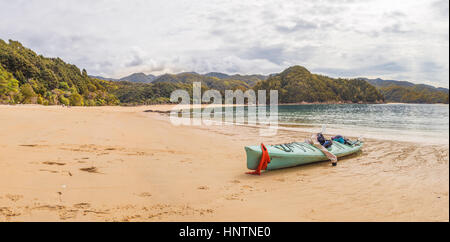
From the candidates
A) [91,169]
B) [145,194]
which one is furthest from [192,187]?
[91,169]

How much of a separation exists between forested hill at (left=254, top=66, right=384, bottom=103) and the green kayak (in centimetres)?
15198

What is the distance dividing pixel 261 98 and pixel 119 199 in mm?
165261

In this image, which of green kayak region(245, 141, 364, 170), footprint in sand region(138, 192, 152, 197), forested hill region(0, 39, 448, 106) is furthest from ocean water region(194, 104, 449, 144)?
forested hill region(0, 39, 448, 106)

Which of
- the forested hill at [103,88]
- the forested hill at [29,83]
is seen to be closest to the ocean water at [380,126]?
the forested hill at [103,88]

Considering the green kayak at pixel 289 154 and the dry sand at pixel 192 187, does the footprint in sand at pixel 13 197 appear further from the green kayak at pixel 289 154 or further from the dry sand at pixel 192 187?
the green kayak at pixel 289 154

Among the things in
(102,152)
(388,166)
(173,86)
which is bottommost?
(388,166)

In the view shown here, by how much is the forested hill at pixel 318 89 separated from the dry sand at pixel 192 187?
500ft

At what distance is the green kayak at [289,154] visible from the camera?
23.1 ft

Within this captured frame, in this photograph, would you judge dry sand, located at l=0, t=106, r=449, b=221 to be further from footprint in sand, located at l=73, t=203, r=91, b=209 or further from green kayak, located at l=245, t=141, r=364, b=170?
green kayak, located at l=245, t=141, r=364, b=170

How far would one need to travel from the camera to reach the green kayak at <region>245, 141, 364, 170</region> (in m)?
7.03

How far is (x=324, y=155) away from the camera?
28.6 ft

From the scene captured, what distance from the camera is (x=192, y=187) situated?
556 centimetres
